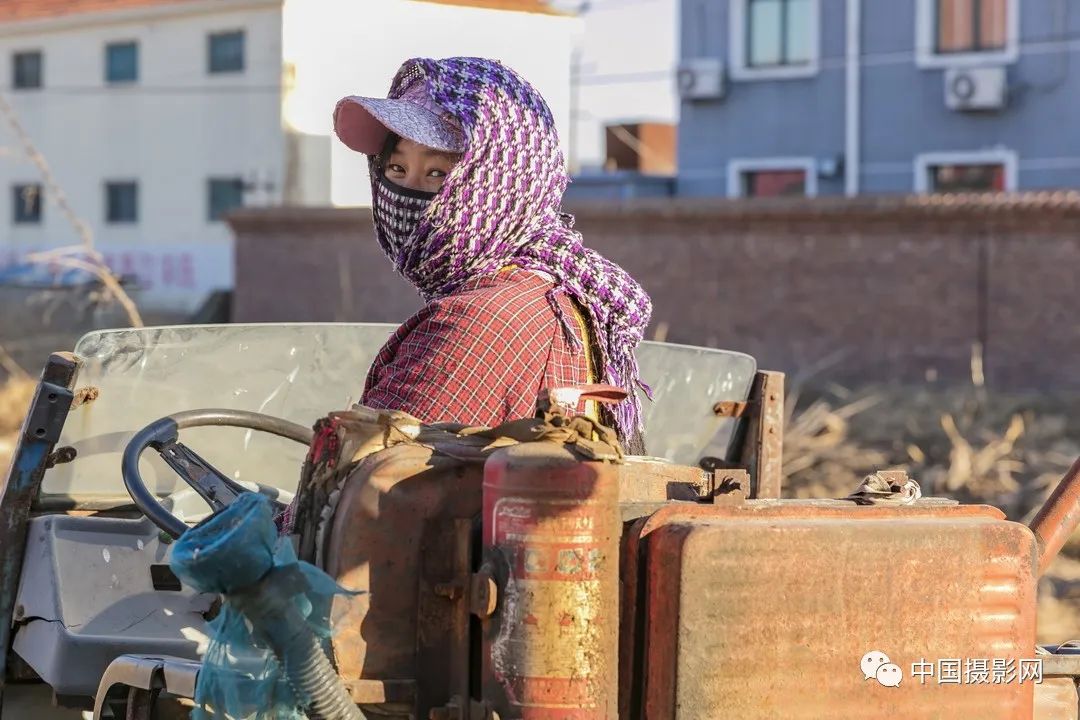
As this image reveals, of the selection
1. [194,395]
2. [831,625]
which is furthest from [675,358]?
[831,625]

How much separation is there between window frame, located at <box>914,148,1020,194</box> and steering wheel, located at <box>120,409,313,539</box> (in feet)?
80.9

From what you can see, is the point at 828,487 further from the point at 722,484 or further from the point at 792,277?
the point at 722,484

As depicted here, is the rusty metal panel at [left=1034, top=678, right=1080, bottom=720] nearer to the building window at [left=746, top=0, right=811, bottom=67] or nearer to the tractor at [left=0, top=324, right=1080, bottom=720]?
the tractor at [left=0, top=324, right=1080, bottom=720]

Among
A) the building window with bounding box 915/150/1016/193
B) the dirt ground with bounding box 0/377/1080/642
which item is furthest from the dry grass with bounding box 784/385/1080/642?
the building window with bounding box 915/150/1016/193

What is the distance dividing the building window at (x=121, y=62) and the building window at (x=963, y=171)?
68.4ft

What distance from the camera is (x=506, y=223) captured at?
3.03 metres

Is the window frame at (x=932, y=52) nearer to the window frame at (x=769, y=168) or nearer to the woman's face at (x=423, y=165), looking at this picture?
the window frame at (x=769, y=168)

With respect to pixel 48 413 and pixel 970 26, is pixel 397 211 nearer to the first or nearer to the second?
pixel 48 413

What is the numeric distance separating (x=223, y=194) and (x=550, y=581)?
39.2 metres

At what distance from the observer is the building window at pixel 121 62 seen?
40906mm

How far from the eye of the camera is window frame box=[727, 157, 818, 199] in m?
28.8

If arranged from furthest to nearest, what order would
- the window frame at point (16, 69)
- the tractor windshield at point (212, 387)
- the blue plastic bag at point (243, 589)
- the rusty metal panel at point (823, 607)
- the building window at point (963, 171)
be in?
the window frame at point (16, 69) < the building window at point (963, 171) < the tractor windshield at point (212, 387) < the rusty metal panel at point (823, 607) < the blue plastic bag at point (243, 589)

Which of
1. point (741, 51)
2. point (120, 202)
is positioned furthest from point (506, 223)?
point (120, 202)

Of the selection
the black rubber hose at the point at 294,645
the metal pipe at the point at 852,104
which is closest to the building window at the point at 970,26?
the metal pipe at the point at 852,104
